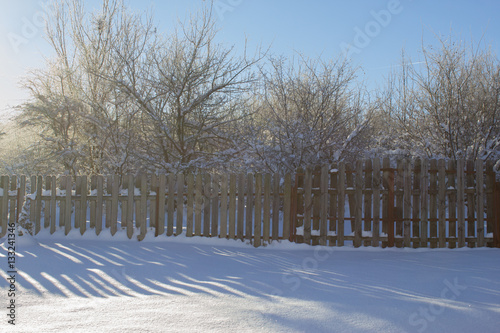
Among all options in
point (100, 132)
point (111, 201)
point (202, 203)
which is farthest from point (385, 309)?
point (100, 132)

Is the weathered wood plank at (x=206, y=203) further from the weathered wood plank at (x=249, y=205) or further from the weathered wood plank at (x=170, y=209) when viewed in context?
the weathered wood plank at (x=249, y=205)

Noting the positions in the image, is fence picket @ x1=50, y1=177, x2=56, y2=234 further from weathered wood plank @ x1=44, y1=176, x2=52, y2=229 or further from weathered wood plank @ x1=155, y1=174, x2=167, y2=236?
weathered wood plank @ x1=155, y1=174, x2=167, y2=236

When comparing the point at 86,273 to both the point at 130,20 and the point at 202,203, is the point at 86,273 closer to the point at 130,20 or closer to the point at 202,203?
the point at 202,203

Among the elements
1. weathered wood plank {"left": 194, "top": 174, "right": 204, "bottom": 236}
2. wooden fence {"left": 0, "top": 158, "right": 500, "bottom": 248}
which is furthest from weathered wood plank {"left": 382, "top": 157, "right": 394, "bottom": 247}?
weathered wood plank {"left": 194, "top": 174, "right": 204, "bottom": 236}

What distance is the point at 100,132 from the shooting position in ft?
37.4

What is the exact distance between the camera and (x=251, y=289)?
4.02 meters

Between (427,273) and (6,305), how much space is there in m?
4.75

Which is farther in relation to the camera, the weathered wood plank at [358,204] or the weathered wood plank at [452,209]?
the weathered wood plank at [452,209]

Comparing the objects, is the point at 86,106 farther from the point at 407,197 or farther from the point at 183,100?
the point at 407,197

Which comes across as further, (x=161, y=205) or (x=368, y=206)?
(x=161, y=205)

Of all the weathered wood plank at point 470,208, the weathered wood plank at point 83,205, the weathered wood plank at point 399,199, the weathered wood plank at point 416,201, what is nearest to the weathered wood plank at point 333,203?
the weathered wood plank at point 399,199

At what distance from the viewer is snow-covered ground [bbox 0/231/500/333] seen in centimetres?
305

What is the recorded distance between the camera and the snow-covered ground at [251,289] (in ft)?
10.0

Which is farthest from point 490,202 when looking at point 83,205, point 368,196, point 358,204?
point 83,205
